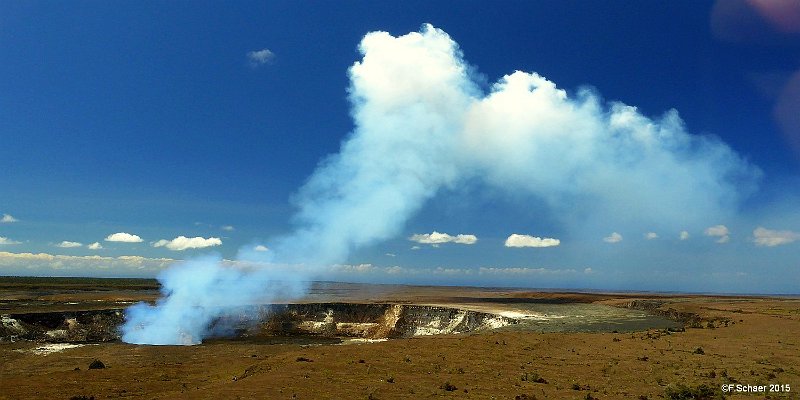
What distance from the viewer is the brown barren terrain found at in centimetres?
2002

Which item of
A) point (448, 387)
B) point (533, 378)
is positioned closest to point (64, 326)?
point (448, 387)

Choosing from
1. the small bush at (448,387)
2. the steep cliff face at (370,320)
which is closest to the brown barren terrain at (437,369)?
the small bush at (448,387)

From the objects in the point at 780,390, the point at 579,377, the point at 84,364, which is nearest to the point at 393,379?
the point at 579,377

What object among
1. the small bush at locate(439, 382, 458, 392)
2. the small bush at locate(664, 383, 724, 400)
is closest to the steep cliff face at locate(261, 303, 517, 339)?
the small bush at locate(439, 382, 458, 392)

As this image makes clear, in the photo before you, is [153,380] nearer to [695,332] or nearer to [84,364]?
[84,364]

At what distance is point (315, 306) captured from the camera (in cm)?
6912

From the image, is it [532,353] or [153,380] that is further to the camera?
[532,353]

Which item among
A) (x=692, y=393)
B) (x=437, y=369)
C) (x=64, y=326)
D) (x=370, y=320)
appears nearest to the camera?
(x=692, y=393)

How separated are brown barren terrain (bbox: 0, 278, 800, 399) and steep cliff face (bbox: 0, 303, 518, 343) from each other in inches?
626

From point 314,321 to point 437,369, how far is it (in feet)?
149

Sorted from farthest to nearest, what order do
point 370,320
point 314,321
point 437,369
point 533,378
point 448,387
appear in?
point 370,320 < point 314,321 < point 437,369 < point 533,378 < point 448,387

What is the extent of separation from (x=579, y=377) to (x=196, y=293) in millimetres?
57280

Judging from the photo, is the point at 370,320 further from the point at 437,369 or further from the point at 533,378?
the point at 533,378

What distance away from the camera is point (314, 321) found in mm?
66750
